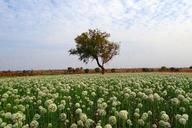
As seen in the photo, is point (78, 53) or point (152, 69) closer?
point (78, 53)

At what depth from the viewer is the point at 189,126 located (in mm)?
10164

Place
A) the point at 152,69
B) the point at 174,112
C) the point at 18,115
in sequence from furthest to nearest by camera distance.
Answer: the point at 152,69 → the point at 174,112 → the point at 18,115

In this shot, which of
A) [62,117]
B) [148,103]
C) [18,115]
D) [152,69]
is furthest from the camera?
[152,69]

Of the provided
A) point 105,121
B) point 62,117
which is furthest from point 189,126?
point 62,117

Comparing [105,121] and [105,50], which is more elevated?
[105,50]

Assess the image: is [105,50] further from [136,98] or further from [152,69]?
[136,98]

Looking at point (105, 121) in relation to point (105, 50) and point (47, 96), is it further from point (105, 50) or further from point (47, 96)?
point (105, 50)

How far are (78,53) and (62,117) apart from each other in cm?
6704

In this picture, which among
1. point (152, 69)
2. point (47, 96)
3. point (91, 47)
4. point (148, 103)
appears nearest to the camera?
point (148, 103)

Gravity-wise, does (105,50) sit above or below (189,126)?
above

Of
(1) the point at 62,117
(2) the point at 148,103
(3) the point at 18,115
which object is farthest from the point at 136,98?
(3) the point at 18,115

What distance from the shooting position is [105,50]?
7531cm

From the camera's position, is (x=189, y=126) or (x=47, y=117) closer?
(x=189, y=126)

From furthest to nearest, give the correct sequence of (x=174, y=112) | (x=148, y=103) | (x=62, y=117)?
(x=148, y=103) < (x=174, y=112) < (x=62, y=117)
